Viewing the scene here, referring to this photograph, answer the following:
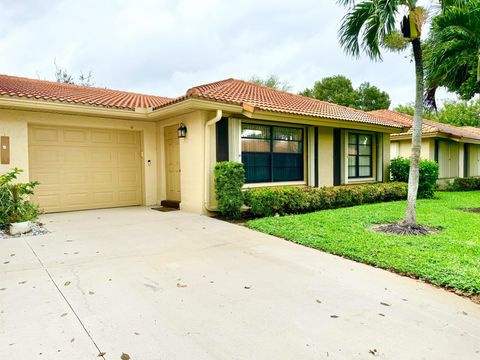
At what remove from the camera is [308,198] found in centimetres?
890

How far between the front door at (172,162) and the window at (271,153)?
2022 mm

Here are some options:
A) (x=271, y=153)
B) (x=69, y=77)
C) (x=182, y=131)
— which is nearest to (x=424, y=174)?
(x=271, y=153)

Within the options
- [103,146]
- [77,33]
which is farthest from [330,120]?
[77,33]

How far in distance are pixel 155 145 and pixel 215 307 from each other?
7.75 meters

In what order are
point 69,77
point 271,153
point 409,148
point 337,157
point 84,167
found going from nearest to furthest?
point 84,167 < point 271,153 < point 337,157 < point 409,148 < point 69,77

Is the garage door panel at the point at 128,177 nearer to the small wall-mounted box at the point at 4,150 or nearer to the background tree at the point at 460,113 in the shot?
the small wall-mounted box at the point at 4,150

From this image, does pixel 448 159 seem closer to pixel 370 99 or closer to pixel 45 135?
pixel 370 99

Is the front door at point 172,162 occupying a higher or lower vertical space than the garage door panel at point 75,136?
lower

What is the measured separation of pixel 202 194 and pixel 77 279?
4.61 m

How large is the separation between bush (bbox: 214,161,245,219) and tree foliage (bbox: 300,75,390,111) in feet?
90.8

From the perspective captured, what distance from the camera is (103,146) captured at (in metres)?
9.45

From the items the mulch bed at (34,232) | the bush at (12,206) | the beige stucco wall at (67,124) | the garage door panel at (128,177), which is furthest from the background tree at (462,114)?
the bush at (12,206)

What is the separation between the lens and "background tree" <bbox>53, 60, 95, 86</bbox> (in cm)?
2668

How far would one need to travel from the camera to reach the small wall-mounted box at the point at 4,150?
771cm
